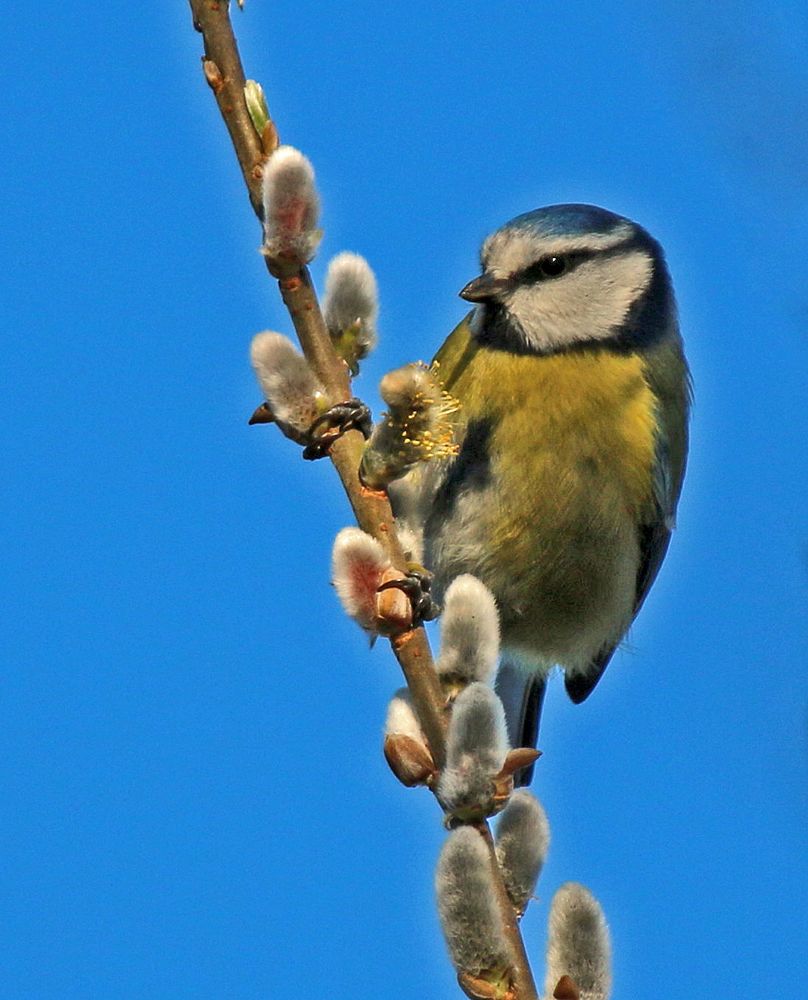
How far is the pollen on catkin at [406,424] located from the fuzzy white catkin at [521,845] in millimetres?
439

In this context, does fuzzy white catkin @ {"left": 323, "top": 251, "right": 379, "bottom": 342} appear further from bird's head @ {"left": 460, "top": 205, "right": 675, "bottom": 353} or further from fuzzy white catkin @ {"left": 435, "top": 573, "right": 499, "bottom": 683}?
bird's head @ {"left": 460, "top": 205, "right": 675, "bottom": 353}

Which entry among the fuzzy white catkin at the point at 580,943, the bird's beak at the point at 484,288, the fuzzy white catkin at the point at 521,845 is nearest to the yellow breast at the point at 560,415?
the bird's beak at the point at 484,288

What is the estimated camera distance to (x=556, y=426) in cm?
295

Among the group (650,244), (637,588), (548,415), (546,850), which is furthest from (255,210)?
(637,588)

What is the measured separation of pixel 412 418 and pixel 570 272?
1508 millimetres

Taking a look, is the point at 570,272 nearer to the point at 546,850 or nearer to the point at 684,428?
the point at 684,428

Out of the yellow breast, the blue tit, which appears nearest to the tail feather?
the blue tit

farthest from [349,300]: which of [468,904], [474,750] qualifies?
[468,904]

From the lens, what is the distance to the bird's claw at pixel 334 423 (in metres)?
1.79

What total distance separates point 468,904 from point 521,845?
0.23m

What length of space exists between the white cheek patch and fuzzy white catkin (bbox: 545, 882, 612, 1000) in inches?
65.6

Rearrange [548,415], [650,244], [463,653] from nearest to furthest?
1. [463,653]
2. [548,415]
3. [650,244]

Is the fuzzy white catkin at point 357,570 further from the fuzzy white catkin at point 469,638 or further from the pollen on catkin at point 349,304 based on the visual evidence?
the pollen on catkin at point 349,304

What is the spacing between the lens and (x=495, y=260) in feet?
9.82
